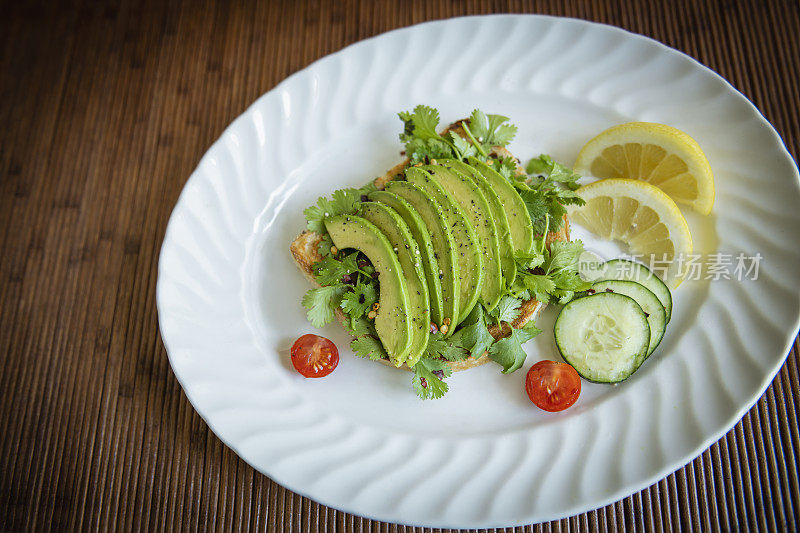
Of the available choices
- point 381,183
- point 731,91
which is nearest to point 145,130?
point 381,183

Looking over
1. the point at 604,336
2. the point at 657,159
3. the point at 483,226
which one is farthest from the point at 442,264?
the point at 657,159

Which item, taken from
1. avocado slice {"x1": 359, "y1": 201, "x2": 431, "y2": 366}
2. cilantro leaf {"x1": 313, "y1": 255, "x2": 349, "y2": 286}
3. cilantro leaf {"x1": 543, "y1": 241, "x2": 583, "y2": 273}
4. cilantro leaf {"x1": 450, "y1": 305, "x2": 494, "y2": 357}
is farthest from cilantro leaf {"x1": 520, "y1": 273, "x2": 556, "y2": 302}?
cilantro leaf {"x1": 313, "y1": 255, "x2": 349, "y2": 286}

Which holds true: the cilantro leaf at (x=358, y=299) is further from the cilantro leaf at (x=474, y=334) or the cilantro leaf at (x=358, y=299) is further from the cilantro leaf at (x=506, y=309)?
the cilantro leaf at (x=506, y=309)

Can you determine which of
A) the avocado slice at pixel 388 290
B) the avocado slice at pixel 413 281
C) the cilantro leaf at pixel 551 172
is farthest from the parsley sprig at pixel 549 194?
the avocado slice at pixel 388 290

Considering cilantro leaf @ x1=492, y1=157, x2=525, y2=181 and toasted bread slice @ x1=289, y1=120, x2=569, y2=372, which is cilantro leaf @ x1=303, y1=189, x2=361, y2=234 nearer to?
toasted bread slice @ x1=289, y1=120, x2=569, y2=372

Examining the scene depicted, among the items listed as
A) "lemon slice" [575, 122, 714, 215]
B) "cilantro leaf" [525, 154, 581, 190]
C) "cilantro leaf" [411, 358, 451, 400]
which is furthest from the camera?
"cilantro leaf" [525, 154, 581, 190]

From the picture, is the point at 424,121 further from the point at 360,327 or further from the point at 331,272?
the point at 360,327
